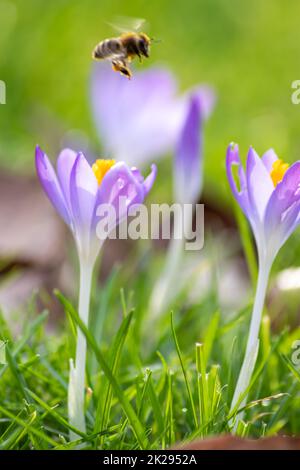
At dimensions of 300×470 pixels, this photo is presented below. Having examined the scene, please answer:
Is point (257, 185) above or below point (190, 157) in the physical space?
below

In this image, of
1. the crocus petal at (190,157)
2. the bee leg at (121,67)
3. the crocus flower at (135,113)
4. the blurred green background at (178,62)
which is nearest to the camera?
the bee leg at (121,67)

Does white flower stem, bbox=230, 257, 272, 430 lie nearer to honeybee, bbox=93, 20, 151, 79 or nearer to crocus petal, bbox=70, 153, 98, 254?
crocus petal, bbox=70, 153, 98, 254

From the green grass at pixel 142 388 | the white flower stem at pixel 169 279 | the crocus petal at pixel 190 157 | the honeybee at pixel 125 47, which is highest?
the honeybee at pixel 125 47

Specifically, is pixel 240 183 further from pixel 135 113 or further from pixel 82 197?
pixel 135 113

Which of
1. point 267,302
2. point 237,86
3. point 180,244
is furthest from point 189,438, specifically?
point 237,86

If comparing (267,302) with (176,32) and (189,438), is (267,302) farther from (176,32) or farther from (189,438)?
(176,32)

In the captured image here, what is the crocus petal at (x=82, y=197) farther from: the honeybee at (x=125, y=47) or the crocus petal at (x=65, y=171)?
the honeybee at (x=125, y=47)

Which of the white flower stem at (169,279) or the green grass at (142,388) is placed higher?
the white flower stem at (169,279)

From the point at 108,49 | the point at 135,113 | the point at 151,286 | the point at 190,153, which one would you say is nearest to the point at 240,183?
the point at 108,49

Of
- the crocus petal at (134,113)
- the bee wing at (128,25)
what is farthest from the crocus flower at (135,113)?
the bee wing at (128,25)
